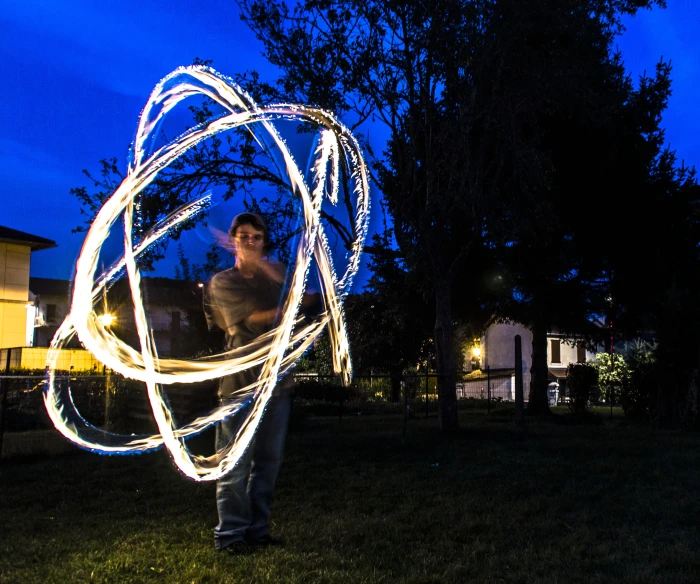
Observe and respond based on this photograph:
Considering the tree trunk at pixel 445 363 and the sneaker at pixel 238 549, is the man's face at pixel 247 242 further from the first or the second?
the tree trunk at pixel 445 363

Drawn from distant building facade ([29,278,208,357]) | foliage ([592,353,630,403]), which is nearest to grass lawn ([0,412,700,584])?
distant building facade ([29,278,208,357])

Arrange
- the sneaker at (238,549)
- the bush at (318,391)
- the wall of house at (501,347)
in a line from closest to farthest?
the sneaker at (238,549) → the bush at (318,391) → the wall of house at (501,347)

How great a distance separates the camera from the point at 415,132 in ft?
49.5

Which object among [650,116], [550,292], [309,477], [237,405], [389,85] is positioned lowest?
[309,477]

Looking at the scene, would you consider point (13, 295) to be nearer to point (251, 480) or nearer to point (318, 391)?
point (318, 391)

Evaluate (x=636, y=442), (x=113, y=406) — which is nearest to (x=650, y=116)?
(x=636, y=442)

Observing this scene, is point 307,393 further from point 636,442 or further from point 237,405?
point 237,405

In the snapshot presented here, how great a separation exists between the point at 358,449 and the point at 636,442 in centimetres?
507

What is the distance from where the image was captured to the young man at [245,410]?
5.16 m

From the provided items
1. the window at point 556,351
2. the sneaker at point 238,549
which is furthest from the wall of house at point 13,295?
the window at point 556,351

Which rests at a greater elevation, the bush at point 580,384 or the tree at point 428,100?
the tree at point 428,100

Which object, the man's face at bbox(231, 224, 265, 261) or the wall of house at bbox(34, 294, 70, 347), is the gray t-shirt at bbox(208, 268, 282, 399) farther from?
the wall of house at bbox(34, 294, 70, 347)

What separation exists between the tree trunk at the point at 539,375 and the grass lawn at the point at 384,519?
10.9 m

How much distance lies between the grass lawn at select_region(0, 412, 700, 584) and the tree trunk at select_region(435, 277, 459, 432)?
3.57 m
